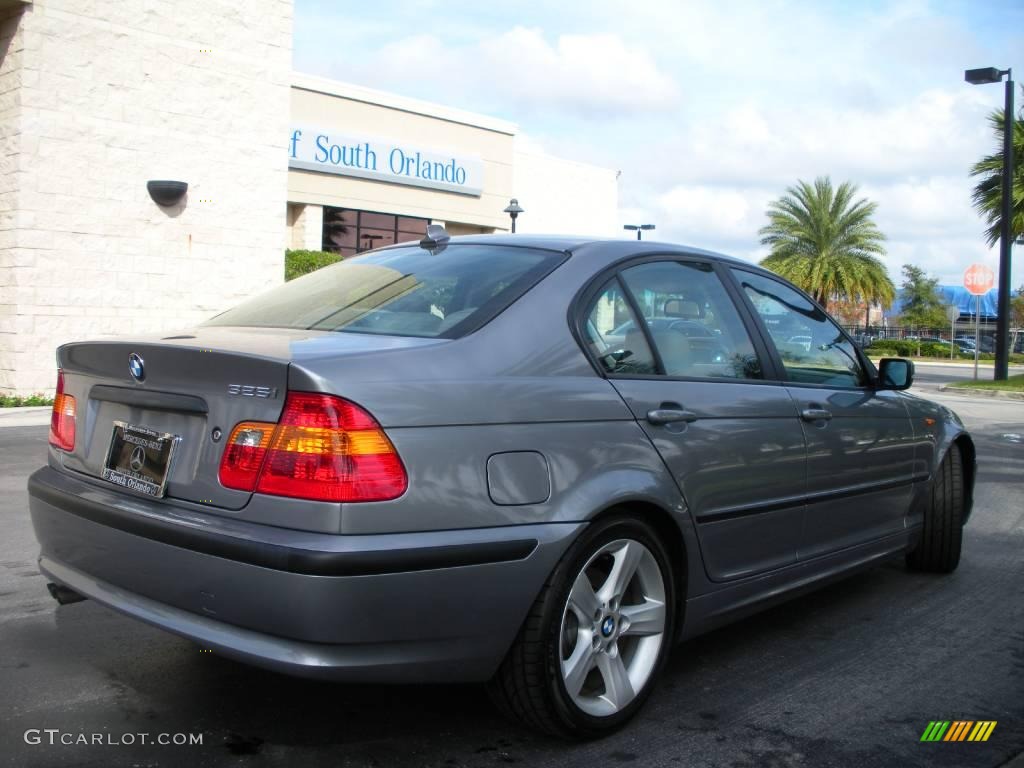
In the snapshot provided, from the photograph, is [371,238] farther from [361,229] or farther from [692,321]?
[692,321]

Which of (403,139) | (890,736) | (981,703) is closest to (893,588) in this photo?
(981,703)

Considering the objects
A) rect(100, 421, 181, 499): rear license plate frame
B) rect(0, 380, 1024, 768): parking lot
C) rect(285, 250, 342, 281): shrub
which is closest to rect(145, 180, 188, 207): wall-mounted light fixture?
rect(285, 250, 342, 281): shrub

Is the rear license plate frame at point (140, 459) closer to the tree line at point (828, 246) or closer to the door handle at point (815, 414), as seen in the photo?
the door handle at point (815, 414)

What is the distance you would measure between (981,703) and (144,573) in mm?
2733

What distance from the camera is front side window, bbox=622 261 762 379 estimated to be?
11.6 feet

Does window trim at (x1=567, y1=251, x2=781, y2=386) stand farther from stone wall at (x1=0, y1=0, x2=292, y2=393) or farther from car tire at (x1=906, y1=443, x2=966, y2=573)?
stone wall at (x1=0, y1=0, x2=292, y2=393)

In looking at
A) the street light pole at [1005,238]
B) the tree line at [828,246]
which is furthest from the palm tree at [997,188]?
the tree line at [828,246]

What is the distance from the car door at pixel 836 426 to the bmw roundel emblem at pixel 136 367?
89.7 inches

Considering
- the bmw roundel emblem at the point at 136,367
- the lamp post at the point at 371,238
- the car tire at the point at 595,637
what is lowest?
the car tire at the point at 595,637

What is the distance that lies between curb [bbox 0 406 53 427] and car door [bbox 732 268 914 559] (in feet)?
28.7

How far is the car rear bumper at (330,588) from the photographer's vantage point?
2490 millimetres

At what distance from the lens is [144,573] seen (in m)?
2.80

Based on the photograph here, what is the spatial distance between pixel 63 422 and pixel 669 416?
1977 mm

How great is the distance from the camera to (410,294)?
3.39m
